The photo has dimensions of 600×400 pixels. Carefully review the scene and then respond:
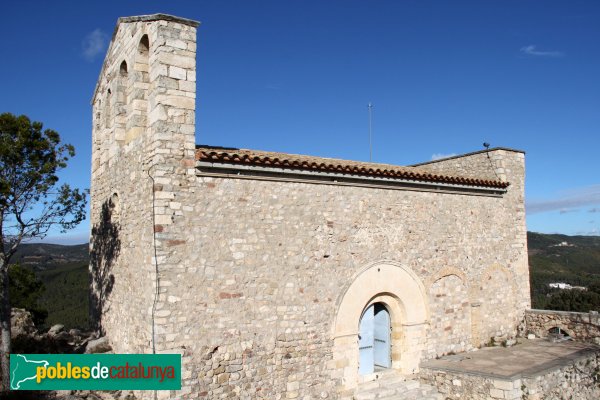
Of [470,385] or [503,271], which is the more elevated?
[503,271]

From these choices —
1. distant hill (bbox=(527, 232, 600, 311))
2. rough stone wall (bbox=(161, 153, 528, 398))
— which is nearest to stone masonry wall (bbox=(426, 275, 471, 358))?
rough stone wall (bbox=(161, 153, 528, 398))

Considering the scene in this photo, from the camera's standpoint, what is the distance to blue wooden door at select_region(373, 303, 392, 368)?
34.5 feet

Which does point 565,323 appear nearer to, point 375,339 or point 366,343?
point 375,339

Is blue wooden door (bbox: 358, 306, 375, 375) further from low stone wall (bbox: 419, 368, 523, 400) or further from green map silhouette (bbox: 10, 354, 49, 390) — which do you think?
green map silhouette (bbox: 10, 354, 49, 390)

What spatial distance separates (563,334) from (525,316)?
110 cm

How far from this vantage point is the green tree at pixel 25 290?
19812mm

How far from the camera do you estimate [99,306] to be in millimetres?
11109

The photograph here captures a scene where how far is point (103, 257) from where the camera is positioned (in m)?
10.8

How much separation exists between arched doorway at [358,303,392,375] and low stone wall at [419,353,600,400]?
3.13 ft

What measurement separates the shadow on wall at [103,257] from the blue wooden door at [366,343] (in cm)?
548

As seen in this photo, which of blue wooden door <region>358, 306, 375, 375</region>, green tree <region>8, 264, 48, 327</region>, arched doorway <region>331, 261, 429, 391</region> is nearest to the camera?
arched doorway <region>331, 261, 429, 391</region>

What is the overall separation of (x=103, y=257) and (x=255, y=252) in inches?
178

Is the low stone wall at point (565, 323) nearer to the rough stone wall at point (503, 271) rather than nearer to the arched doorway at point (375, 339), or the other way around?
the rough stone wall at point (503, 271)

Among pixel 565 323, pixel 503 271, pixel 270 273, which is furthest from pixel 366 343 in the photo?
pixel 565 323
